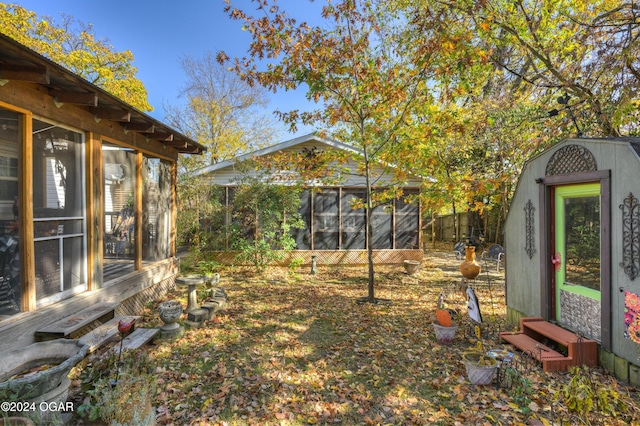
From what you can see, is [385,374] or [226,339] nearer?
[385,374]

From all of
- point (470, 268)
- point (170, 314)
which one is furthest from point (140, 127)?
point (470, 268)

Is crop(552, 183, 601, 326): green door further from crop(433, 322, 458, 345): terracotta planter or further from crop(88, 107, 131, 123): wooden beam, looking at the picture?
crop(88, 107, 131, 123): wooden beam

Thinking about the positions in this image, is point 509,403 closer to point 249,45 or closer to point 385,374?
point 385,374

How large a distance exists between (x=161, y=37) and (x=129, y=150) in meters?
12.8

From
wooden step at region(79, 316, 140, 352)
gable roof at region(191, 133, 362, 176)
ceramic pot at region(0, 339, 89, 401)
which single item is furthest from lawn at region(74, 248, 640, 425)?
gable roof at region(191, 133, 362, 176)

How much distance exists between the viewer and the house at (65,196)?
317cm

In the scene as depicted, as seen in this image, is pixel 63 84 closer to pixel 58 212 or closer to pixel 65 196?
pixel 65 196

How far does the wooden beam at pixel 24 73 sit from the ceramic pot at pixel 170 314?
120 inches

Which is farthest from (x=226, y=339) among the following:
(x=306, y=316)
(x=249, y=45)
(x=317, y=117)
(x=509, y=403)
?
(x=249, y=45)

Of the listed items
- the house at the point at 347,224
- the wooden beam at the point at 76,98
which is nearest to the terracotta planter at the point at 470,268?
the house at the point at 347,224

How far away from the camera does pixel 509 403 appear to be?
3014mm

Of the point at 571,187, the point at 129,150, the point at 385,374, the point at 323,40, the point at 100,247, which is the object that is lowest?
the point at 385,374

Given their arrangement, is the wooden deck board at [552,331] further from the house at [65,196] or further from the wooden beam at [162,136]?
the wooden beam at [162,136]

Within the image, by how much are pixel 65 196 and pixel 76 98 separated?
4.18 feet
